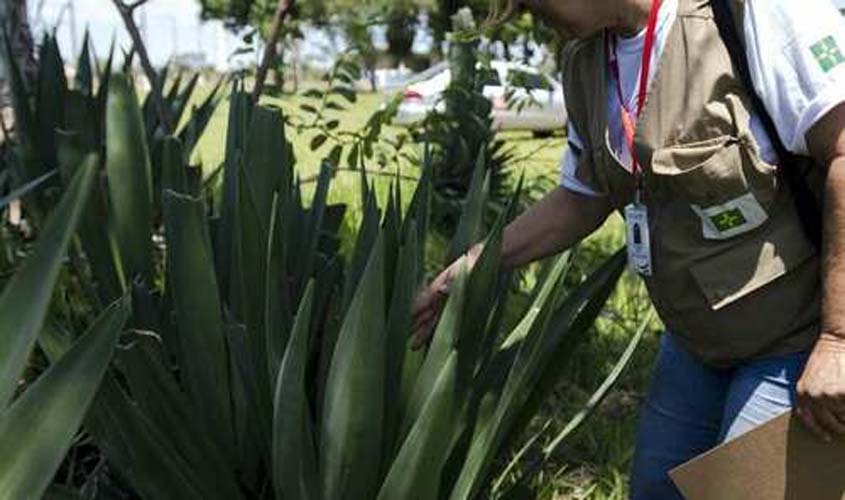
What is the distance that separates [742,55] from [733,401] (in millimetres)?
492

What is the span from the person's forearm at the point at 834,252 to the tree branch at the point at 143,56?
2.21 metres

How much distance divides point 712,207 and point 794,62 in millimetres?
223

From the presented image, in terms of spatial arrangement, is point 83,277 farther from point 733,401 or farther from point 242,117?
point 733,401

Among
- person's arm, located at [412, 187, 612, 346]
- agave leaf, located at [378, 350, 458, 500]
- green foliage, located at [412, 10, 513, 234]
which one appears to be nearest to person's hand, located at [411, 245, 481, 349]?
person's arm, located at [412, 187, 612, 346]

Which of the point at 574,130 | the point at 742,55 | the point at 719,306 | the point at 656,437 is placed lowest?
the point at 656,437

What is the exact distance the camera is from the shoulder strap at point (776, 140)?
1.52m

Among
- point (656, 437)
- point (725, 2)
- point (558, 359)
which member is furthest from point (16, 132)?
point (725, 2)

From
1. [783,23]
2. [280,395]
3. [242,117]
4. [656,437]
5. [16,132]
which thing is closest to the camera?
[783,23]

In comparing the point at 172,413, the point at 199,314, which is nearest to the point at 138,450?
the point at 172,413

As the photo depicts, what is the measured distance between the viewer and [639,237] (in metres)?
1.70

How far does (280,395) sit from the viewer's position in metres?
1.64

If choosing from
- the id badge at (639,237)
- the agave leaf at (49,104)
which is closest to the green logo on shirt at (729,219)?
the id badge at (639,237)

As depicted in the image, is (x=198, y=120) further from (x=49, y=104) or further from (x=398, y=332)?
(x=398, y=332)

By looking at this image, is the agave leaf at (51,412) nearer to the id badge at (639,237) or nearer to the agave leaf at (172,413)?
the agave leaf at (172,413)
